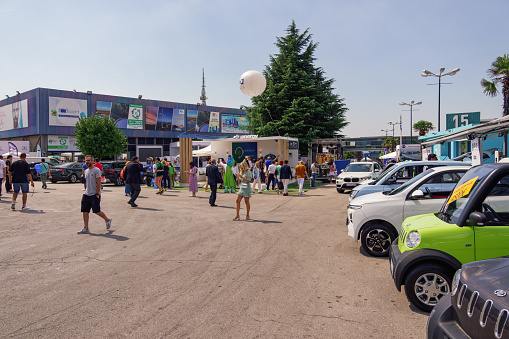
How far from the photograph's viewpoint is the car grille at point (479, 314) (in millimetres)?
2207

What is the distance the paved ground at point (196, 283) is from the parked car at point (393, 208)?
0.44m

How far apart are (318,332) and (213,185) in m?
10.7

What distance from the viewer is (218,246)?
786 centimetres

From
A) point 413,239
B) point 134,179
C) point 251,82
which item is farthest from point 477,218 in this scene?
point 251,82

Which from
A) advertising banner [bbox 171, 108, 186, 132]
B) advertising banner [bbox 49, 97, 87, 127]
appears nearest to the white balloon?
advertising banner [bbox 49, 97, 87, 127]

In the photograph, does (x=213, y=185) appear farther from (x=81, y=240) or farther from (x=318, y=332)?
(x=318, y=332)

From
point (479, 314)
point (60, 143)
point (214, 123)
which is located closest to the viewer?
point (479, 314)

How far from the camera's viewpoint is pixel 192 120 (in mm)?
63312

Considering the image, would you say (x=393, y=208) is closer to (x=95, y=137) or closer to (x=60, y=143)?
(x=95, y=137)

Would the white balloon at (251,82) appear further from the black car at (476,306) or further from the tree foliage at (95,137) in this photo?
the tree foliage at (95,137)

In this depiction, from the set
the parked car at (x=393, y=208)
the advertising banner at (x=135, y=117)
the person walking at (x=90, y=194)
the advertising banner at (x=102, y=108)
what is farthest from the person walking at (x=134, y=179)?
the advertising banner at (x=135, y=117)

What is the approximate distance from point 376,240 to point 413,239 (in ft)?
7.95

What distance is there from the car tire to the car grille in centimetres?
168

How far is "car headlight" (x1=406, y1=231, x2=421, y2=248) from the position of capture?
4508 mm
